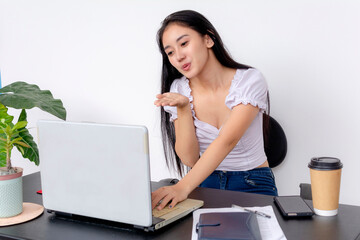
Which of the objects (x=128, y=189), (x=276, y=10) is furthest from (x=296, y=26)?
(x=128, y=189)

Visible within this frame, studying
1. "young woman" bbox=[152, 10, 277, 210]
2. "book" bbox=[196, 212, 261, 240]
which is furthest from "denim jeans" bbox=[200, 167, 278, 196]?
"book" bbox=[196, 212, 261, 240]

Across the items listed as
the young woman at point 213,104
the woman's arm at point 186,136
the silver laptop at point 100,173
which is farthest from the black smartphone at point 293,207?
the woman's arm at point 186,136

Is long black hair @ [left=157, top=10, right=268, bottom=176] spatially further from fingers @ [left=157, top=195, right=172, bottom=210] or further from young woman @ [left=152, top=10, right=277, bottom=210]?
fingers @ [left=157, top=195, right=172, bottom=210]

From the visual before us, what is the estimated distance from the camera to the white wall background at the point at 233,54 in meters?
1.90

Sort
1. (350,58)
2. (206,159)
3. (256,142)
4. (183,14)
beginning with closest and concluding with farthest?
(206,159) → (183,14) → (256,142) → (350,58)

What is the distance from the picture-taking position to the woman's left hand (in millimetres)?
1094

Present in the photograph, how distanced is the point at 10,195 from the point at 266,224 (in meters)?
0.69

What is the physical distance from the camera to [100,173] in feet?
3.20

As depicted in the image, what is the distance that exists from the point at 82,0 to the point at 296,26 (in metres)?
1.39

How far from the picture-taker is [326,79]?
1922mm

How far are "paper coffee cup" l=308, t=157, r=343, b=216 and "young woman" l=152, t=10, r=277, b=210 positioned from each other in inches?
17.4

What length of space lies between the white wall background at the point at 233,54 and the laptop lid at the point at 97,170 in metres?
1.29

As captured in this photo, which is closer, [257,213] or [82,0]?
[257,213]

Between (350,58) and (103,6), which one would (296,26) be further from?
(103,6)
